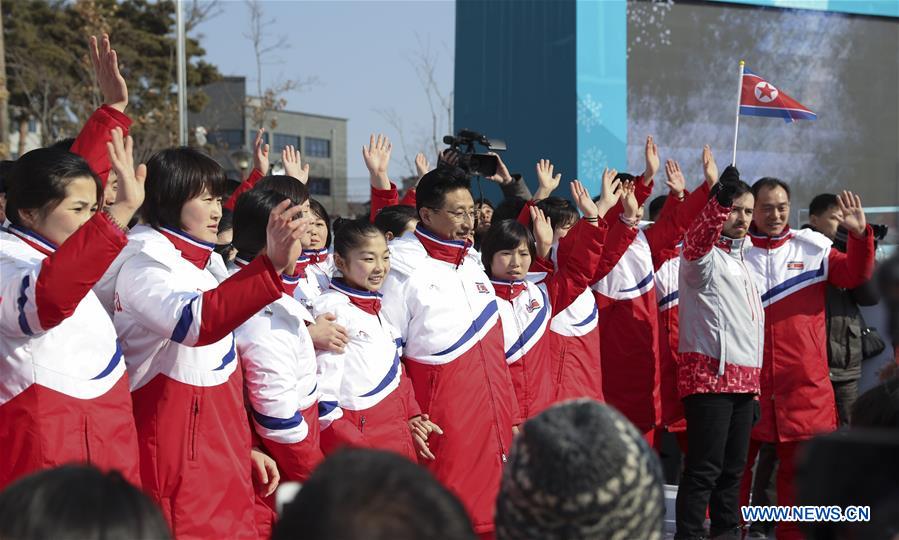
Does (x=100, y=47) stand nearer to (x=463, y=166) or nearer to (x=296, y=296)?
(x=296, y=296)

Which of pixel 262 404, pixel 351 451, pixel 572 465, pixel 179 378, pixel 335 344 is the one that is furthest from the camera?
pixel 335 344

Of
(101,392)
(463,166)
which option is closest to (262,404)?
(101,392)

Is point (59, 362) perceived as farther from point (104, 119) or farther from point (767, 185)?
point (767, 185)

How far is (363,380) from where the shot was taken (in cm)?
383

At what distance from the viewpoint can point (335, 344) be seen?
143 inches

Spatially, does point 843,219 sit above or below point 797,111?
below

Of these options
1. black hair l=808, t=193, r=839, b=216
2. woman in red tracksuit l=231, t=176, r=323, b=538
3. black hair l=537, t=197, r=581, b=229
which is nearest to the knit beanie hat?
woman in red tracksuit l=231, t=176, r=323, b=538

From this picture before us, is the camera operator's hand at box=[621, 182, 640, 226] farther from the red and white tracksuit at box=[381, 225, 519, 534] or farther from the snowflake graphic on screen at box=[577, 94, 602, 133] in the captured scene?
the snowflake graphic on screen at box=[577, 94, 602, 133]

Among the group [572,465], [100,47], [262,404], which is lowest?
[262,404]

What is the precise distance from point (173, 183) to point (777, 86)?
12215mm

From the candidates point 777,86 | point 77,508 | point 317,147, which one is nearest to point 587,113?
point 777,86

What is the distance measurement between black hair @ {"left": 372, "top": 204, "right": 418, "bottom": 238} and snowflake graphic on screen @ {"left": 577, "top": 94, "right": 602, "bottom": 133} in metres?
7.82

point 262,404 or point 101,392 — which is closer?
point 101,392

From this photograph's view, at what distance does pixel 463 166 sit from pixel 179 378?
277cm
